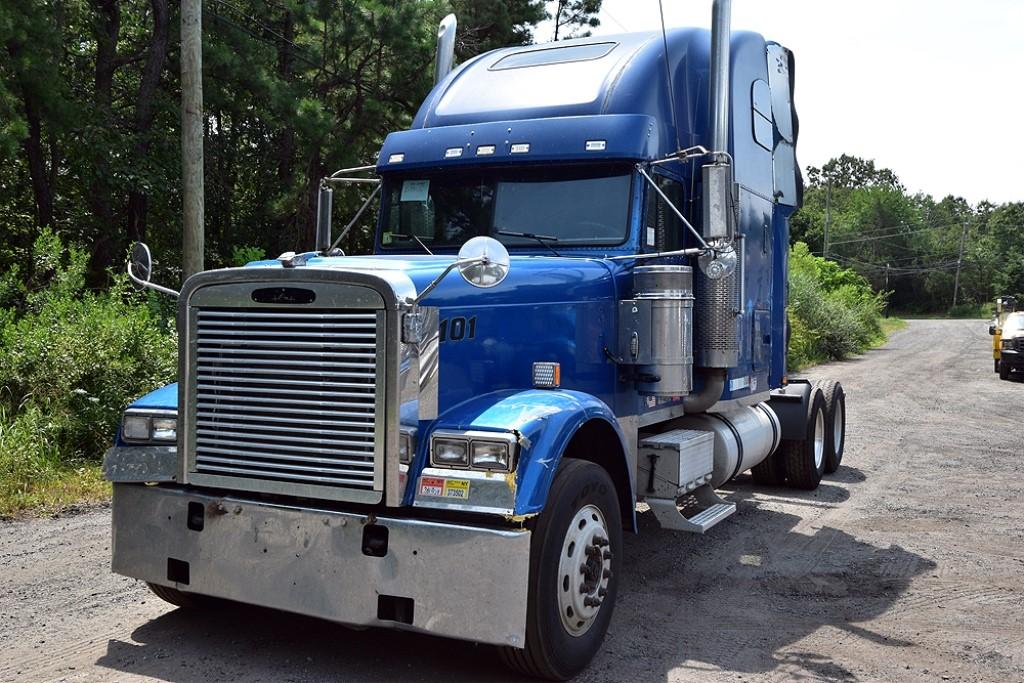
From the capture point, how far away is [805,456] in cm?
967

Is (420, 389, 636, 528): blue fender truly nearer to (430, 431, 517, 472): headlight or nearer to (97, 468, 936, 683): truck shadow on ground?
(430, 431, 517, 472): headlight

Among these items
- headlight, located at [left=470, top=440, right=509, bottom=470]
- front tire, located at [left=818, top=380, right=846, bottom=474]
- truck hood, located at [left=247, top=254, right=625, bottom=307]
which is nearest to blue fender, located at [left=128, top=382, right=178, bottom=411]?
truck hood, located at [left=247, top=254, right=625, bottom=307]

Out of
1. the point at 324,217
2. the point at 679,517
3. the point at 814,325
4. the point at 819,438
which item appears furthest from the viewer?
the point at 814,325

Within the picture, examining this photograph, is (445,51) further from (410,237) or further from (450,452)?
(450,452)

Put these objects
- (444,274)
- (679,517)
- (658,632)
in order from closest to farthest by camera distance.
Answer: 1. (444,274)
2. (658,632)
3. (679,517)

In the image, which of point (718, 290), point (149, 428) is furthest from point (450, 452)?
point (718, 290)

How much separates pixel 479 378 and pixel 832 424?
668 cm

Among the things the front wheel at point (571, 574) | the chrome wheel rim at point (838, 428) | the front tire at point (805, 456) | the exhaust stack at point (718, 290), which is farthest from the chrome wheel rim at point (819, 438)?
the front wheel at point (571, 574)

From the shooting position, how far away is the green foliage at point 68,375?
8.72 meters

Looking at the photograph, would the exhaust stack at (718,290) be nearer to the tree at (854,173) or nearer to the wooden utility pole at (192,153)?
the wooden utility pole at (192,153)

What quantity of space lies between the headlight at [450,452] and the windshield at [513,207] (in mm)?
2196

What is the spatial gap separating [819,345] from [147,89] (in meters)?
20.5

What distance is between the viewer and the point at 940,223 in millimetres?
119688

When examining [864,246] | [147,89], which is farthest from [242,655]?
[864,246]
